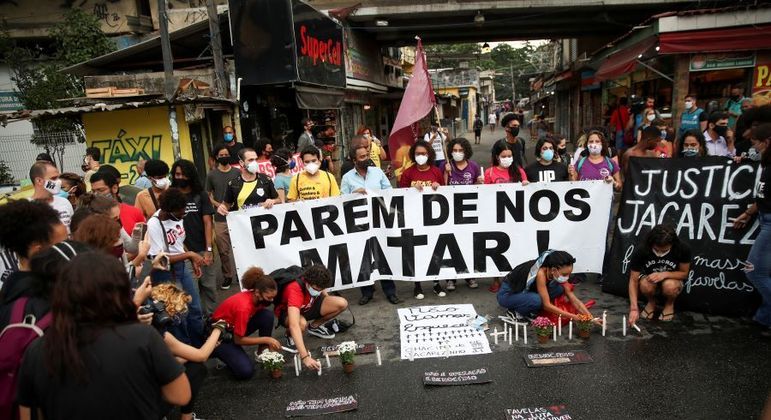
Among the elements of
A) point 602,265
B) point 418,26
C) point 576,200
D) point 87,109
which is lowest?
point 602,265

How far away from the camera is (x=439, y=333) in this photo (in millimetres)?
4762

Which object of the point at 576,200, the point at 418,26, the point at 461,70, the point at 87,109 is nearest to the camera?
the point at 576,200

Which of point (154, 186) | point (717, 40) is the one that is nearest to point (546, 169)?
point (154, 186)

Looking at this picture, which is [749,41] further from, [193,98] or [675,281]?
[193,98]

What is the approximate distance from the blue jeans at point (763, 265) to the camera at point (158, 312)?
4803 millimetres

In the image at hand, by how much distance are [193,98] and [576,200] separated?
6.97m

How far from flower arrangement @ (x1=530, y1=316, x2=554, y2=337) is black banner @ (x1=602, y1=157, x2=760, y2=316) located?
4.64ft

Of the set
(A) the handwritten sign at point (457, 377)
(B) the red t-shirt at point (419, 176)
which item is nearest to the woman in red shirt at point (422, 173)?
(B) the red t-shirt at point (419, 176)

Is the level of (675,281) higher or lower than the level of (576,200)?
lower

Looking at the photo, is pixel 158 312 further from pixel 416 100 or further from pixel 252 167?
pixel 416 100

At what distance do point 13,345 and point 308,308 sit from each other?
2.67m

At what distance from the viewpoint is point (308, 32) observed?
38.7 feet

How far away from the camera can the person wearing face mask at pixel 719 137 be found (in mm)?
7249

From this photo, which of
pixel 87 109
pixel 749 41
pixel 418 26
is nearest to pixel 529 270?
pixel 87 109
